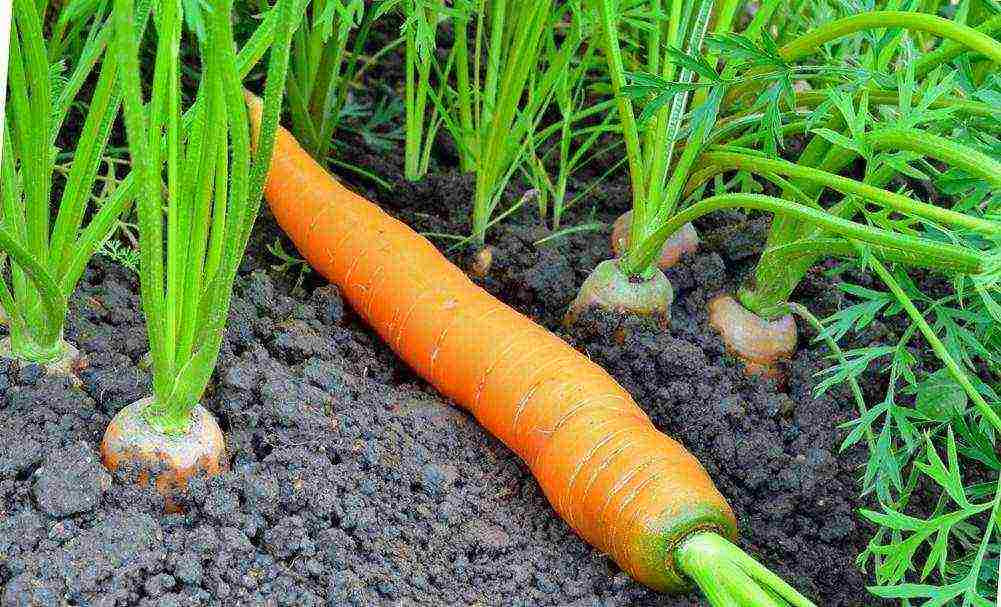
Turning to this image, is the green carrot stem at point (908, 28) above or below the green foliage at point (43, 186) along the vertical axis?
above

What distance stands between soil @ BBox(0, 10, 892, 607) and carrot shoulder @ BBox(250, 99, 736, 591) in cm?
5

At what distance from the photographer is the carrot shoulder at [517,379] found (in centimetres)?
156

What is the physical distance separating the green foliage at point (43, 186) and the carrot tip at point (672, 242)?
0.89 meters

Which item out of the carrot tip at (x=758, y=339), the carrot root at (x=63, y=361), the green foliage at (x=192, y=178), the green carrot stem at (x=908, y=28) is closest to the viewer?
the green foliage at (x=192, y=178)

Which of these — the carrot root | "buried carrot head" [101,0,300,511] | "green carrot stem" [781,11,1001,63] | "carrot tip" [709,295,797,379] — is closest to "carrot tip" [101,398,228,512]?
"buried carrot head" [101,0,300,511]

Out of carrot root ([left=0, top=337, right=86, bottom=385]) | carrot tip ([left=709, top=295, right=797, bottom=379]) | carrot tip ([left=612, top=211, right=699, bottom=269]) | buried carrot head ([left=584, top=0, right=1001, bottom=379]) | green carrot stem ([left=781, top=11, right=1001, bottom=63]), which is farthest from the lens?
carrot tip ([left=612, top=211, right=699, bottom=269])

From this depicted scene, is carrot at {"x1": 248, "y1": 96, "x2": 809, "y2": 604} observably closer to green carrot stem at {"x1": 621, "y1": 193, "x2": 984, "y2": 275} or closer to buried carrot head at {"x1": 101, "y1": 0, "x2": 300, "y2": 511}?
green carrot stem at {"x1": 621, "y1": 193, "x2": 984, "y2": 275}

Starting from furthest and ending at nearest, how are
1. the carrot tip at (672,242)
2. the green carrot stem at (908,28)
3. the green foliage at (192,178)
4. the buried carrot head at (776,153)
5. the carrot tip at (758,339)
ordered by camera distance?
the carrot tip at (672,242) → the carrot tip at (758,339) → the buried carrot head at (776,153) → the green carrot stem at (908,28) → the green foliage at (192,178)

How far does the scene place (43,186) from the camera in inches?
58.0

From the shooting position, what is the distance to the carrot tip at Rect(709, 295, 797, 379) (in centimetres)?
186

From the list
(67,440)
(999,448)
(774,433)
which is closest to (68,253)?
(67,440)

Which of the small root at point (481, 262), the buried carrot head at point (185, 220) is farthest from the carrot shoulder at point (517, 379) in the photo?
the buried carrot head at point (185, 220)

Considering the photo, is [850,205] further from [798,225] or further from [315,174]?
[315,174]

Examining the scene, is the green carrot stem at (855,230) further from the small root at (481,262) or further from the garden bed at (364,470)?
the small root at (481,262)
